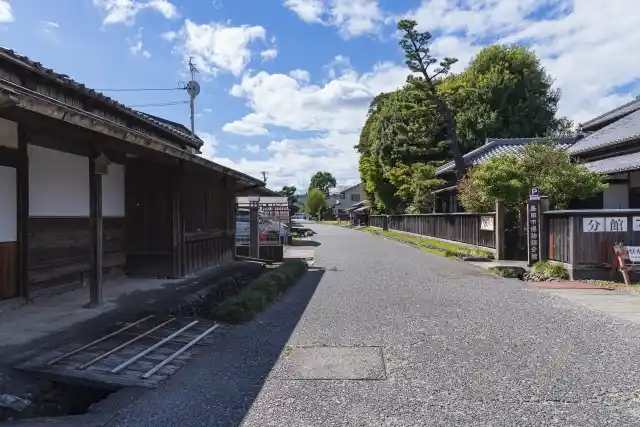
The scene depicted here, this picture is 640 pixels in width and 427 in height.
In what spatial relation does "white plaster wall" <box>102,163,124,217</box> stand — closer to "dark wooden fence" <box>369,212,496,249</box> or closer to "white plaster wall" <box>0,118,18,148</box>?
"white plaster wall" <box>0,118,18,148</box>

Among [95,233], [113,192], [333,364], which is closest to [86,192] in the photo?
[113,192]

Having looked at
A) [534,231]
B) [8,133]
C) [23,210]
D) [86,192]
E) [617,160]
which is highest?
[617,160]

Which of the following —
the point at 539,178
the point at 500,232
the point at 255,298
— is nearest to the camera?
the point at 255,298

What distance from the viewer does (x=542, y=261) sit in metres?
15.4

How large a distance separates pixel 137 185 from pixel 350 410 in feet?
29.0

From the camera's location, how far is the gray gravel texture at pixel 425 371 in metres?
4.52

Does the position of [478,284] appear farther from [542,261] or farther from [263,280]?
[263,280]

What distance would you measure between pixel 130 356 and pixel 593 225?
11.4 metres

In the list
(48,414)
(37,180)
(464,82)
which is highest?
(464,82)

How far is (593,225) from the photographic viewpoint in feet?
44.1

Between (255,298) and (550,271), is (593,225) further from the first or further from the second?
(255,298)

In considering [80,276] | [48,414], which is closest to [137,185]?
[80,276]

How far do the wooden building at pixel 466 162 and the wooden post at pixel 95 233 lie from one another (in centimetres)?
2495

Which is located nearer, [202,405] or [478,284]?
[202,405]
